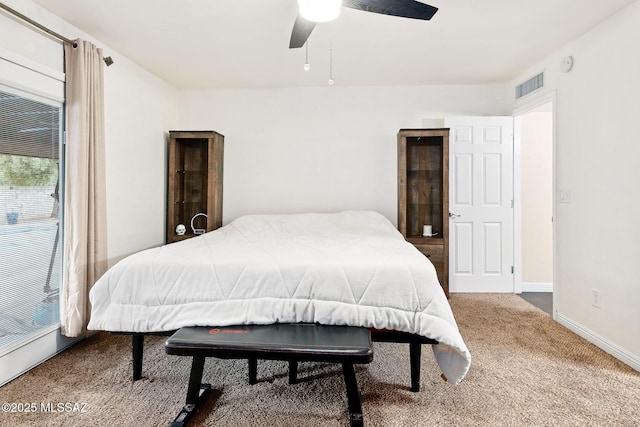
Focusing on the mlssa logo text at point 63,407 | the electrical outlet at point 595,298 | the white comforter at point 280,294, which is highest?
the white comforter at point 280,294

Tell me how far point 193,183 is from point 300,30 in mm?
2629

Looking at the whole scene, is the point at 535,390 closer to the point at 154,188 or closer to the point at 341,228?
the point at 341,228

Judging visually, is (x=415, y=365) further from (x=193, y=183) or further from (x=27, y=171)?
(x=193, y=183)

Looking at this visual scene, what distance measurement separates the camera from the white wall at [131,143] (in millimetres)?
2696

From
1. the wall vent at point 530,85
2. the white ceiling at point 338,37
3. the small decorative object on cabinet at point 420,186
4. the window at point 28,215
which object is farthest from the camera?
the small decorative object on cabinet at point 420,186

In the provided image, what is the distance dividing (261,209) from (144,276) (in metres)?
Result: 2.24

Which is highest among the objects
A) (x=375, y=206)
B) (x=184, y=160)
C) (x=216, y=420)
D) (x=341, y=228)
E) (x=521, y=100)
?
(x=521, y=100)

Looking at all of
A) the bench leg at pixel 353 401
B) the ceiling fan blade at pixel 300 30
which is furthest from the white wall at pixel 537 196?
the bench leg at pixel 353 401

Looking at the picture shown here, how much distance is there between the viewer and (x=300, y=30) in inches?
77.1

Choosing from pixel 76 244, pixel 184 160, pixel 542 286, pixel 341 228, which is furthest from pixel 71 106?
pixel 542 286

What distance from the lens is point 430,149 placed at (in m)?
3.90

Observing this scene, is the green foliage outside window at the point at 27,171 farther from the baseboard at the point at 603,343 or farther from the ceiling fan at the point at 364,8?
the baseboard at the point at 603,343

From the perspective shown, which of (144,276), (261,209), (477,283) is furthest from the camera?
(261,209)

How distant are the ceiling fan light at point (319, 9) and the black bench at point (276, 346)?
5.26ft
